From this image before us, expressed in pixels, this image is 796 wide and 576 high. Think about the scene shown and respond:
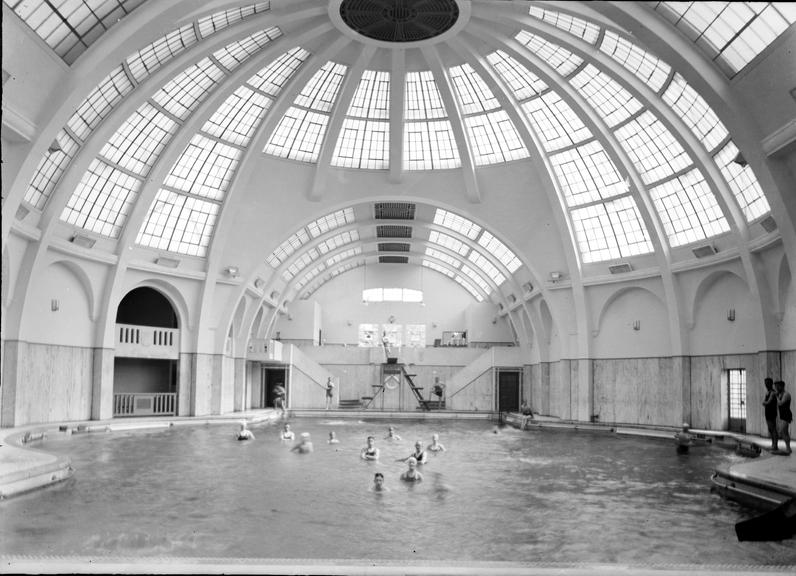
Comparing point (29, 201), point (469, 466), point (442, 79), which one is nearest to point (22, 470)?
point (469, 466)

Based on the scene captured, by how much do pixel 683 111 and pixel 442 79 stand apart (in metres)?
11.2

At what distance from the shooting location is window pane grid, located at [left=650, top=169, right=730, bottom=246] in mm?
30391

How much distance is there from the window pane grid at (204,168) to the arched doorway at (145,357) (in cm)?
786

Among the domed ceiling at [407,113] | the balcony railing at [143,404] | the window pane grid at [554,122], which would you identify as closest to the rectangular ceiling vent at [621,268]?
the domed ceiling at [407,113]

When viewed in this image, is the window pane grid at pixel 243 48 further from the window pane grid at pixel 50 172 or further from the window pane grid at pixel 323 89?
the window pane grid at pixel 50 172

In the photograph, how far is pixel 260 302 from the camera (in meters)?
45.7

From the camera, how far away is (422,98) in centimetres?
3638

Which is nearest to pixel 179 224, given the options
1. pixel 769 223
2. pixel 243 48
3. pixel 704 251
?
pixel 243 48

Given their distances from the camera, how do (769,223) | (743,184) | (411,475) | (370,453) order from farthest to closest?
1. (743,184)
2. (769,223)
3. (370,453)
4. (411,475)

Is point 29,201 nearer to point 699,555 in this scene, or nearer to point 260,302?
point 260,302

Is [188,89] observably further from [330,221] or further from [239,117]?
[330,221]

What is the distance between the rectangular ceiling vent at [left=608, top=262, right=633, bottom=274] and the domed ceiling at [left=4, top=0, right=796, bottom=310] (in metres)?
0.76

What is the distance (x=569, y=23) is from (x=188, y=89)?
54.9 ft

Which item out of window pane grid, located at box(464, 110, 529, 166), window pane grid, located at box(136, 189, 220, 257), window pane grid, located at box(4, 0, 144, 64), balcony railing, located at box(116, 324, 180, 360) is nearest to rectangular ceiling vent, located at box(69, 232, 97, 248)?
window pane grid, located at box(136, 189, 220, 257)
